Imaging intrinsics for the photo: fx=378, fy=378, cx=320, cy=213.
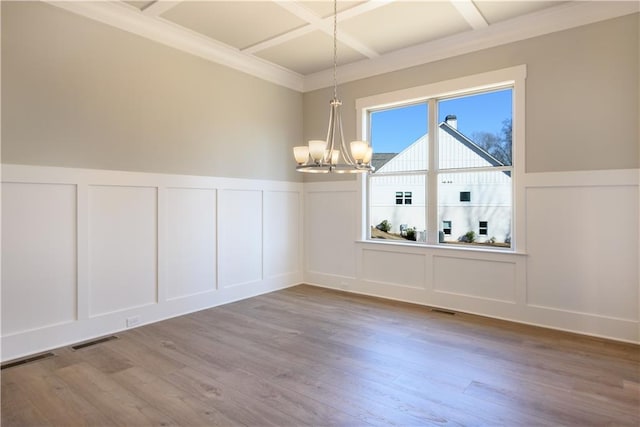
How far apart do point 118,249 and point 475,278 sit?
3.80 metres

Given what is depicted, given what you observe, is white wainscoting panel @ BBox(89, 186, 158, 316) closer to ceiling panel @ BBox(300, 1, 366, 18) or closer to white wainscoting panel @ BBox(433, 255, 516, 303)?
ceiling panel @ BBox(300, 1, 366, 18)

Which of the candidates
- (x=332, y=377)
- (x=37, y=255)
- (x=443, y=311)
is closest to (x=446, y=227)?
(x=443, y=311)

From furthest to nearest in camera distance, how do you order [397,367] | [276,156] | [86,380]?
[276,156]
[397,367]
[86,380]

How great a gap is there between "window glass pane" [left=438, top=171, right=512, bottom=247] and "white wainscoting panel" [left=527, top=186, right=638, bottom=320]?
30cm

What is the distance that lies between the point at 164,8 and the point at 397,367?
3.81 m

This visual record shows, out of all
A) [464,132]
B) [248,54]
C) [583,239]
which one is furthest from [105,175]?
[583,239]

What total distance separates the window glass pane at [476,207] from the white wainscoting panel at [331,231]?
1.21 meters

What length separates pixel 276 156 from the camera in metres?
5.38

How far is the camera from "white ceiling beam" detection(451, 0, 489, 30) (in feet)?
11.6

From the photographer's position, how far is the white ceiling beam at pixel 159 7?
3471mm

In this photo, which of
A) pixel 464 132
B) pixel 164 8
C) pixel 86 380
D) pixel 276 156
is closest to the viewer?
pixel 86 380

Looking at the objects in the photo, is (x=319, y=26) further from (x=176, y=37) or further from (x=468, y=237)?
(x=468, y=237)

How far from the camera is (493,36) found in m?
4.03

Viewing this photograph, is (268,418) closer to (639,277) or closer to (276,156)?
(639,277)
